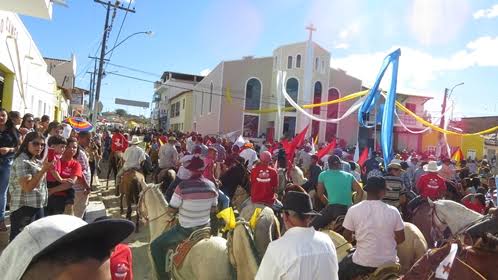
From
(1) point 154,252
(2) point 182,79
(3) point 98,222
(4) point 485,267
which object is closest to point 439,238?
(4) point 485,267

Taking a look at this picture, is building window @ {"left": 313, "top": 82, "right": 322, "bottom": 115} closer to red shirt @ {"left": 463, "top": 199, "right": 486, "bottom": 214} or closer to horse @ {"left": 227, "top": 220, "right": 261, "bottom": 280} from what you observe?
red shirt @ {"left": 463, "top": 199, "right": 486, "bottom": 214}

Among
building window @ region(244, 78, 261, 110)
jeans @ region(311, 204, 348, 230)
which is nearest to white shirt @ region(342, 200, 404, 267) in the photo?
jeans @ region(311, 204, 348, 230)

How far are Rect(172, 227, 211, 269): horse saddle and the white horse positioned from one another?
3.31 metres

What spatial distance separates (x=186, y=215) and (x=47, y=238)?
4.02m

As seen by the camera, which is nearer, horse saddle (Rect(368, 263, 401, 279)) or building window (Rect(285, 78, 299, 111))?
horse saddle (Rect(368, 263, 401, 279))

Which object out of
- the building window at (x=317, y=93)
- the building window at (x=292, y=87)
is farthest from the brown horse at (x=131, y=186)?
the building window at (x=317, y=93)

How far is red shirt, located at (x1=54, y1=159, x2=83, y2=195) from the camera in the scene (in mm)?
6129

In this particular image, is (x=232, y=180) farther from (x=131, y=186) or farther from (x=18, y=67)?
(x=18, y=67)

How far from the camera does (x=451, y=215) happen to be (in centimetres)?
593

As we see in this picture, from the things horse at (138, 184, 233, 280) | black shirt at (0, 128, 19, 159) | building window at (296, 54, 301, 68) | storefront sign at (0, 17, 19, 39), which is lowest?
horse at (138, 184, 233, 280)

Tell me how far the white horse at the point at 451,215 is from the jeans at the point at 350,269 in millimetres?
1911

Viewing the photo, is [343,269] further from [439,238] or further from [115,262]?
[115,262]

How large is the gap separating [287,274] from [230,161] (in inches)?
284

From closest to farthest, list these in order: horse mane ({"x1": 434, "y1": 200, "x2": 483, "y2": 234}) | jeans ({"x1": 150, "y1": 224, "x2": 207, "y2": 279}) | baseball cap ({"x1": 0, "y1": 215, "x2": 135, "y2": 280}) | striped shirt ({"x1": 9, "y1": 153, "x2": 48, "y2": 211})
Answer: baseball cap ({"x1": 0, "y1": 215, "x2": 135, "y2": 280})
striped shirt ({"x1": 9, "y1": 153, "x2": 48, "y2": 211})
jeans ({"x1": 150, "y1": 224, "x2": 207, "y2": 279})
horse mane ({"x1": 434, "y1": 200, "x2": 483, "y2": 234})
